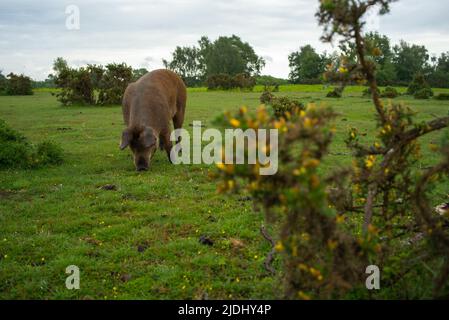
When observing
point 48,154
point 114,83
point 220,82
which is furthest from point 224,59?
point 48,154

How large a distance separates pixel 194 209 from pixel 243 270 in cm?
249

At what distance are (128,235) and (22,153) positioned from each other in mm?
6182

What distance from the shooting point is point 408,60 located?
84438 mm

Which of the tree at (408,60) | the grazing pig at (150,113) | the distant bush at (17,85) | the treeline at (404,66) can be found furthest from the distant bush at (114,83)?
the tree at (408,60)

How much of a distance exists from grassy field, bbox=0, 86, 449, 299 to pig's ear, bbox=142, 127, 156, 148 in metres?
0.81

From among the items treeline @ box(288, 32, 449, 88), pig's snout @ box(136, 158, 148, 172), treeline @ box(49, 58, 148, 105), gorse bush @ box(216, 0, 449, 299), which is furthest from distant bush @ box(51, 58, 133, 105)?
treeline @ box(288, 32, 449, 88)

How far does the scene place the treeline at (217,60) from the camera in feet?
338

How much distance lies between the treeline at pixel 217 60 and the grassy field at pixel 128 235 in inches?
3040

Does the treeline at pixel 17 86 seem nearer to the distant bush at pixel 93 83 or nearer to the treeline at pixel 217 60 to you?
the distant bush at pixel 93 83

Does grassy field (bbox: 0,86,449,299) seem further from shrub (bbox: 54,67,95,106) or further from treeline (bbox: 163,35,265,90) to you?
treeline (bbox: 163,35,265,90)

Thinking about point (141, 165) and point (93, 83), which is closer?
point (141, 165)

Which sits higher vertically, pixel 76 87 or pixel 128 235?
pixel 76 87

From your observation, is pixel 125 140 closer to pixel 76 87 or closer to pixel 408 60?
pixel 76 87
